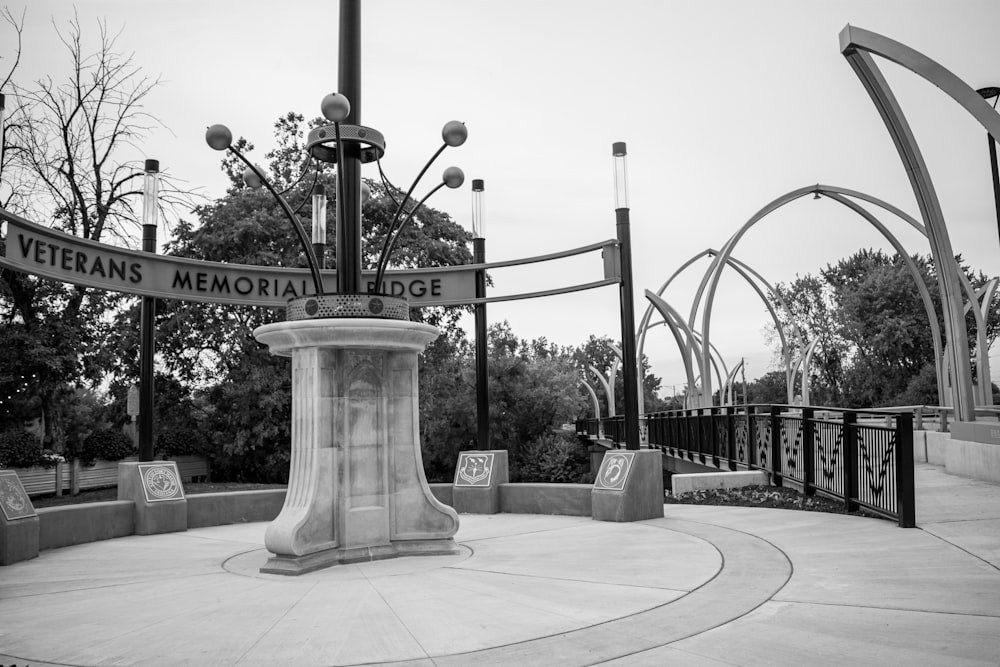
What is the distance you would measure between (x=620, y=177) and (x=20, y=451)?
2034 cm

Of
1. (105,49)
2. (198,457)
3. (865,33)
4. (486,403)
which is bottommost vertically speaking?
(198,457)

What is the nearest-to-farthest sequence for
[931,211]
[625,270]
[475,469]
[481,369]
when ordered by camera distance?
[625,270]
[481,369]
[475,469]
[931,211]

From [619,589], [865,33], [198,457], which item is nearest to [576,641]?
[619,589]

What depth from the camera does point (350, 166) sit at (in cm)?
885

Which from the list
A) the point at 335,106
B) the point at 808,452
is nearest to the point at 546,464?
the point at 808,452

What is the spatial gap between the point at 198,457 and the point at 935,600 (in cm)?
2841

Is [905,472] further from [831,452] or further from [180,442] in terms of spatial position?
[180,442]

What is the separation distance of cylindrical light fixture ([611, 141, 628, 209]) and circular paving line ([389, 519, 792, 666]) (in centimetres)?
532

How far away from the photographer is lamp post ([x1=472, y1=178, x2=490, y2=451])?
11605 mm

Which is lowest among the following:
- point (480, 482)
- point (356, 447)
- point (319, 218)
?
point (480, 482)

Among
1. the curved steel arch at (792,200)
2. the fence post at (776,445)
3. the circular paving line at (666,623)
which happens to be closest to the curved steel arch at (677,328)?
the curved steel arch at (792,200)

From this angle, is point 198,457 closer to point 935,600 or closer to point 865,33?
point 865,33

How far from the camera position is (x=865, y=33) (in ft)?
38.9

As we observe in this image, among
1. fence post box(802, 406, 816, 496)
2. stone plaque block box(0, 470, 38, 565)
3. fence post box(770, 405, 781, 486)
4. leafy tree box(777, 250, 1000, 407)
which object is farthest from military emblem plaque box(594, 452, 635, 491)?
leafy tree box(777, 250, 1000, 407)
